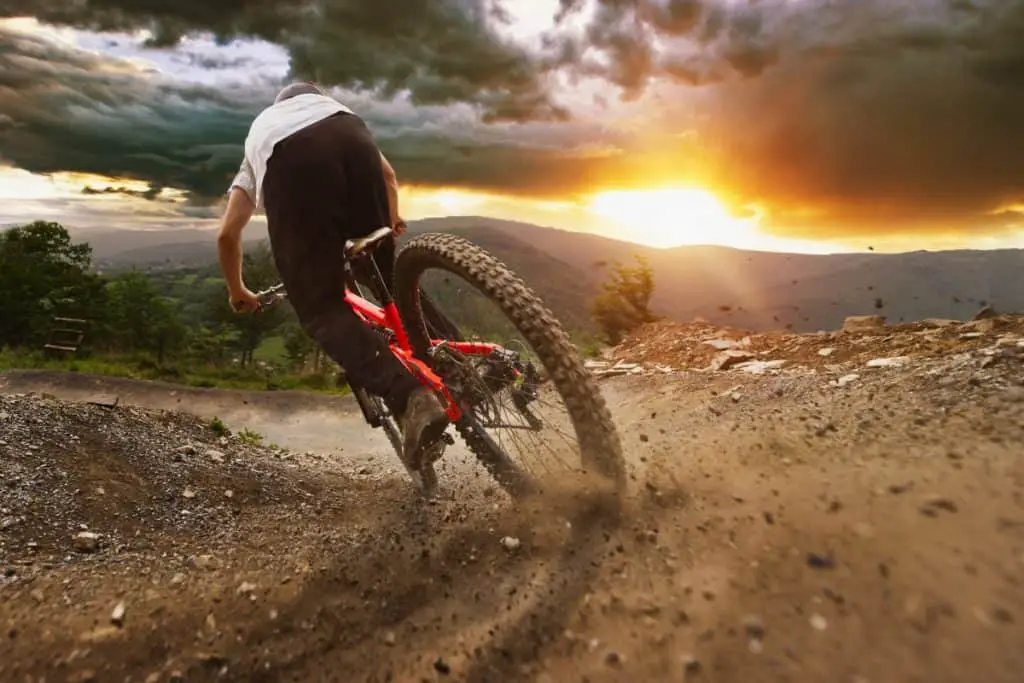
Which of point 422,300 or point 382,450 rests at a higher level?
point 422,300

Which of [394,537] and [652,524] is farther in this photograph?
[394,537]

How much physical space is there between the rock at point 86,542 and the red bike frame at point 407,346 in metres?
2.29

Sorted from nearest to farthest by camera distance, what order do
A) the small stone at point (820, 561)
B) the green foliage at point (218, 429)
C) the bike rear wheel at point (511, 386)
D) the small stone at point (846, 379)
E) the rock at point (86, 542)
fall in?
the small stone at point (820, 561) → the bike rear wheel at point (511, 386) → the rock at point (86, 542) → the small stone at point (846, 379) → the green foliage at point (218, 429)

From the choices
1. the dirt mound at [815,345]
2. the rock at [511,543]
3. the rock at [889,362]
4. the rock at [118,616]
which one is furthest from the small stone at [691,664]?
the rock at [889,362]

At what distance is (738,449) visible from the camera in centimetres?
366

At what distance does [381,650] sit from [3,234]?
1339 inches

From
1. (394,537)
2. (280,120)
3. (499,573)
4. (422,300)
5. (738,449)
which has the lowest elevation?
(394,537)

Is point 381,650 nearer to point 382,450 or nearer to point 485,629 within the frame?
point 485,629

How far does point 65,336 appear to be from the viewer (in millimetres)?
22484

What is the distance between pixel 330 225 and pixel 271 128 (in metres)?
0.56

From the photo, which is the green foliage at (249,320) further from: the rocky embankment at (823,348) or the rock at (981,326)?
the rock at (981,326)

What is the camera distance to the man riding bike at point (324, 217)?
10.6ft

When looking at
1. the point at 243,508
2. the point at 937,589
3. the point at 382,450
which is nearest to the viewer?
the point at 937,589

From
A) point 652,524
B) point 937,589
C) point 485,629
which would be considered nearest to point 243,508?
point 485,629
